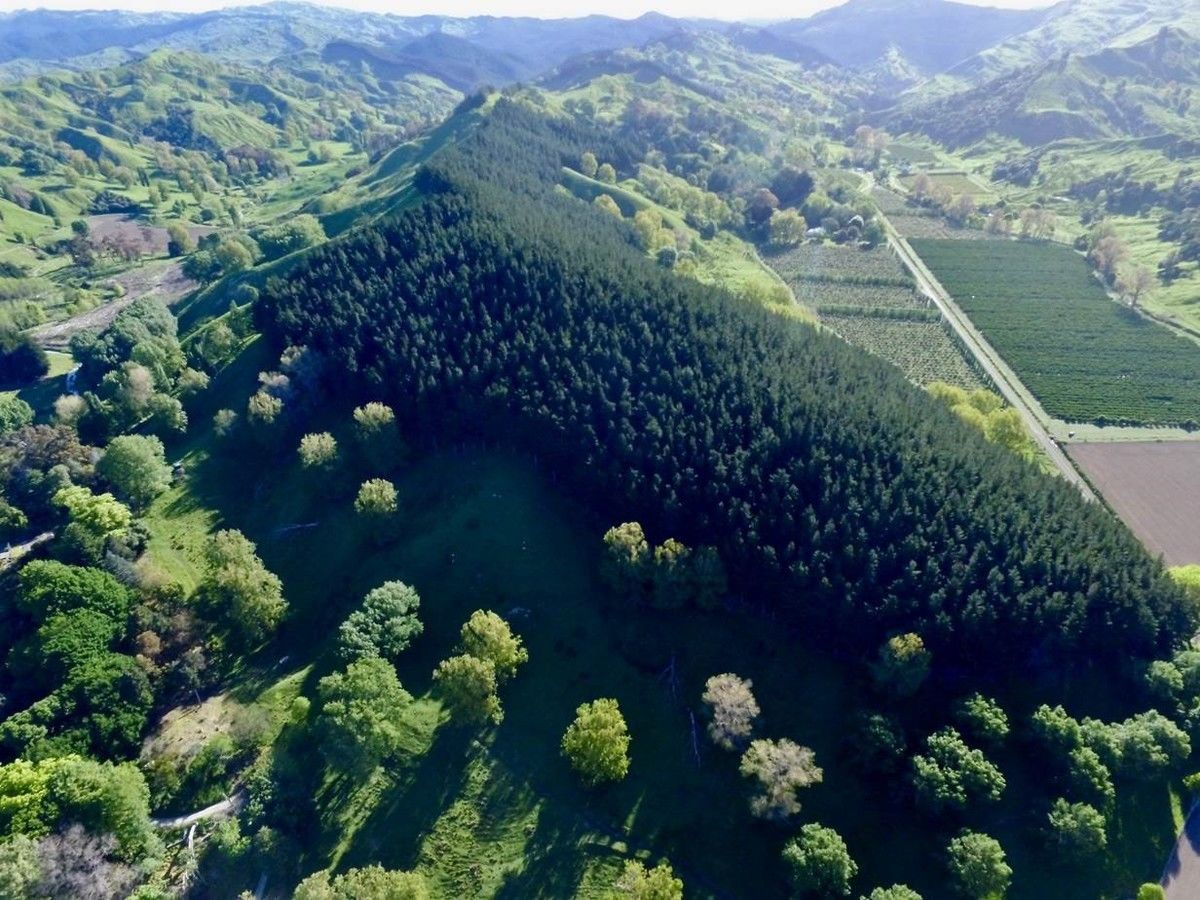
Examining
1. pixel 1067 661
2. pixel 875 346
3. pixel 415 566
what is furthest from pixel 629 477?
pixel 875 346

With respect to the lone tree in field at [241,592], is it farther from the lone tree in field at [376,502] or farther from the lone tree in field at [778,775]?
the lone tree in field at [778,775]

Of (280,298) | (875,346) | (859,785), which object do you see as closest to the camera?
(859,785)

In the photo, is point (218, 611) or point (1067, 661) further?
point (218, 611)

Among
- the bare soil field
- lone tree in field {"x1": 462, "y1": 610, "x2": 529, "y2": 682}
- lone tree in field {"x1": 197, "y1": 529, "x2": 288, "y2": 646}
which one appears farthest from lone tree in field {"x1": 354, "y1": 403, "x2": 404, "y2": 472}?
the bare soil field

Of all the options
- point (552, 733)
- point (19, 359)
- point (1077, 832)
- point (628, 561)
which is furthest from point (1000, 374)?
point (19, 359)

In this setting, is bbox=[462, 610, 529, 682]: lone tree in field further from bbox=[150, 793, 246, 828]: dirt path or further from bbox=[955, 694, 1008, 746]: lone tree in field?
bbox=[955, 694, 1008, 746]: lone tree in field

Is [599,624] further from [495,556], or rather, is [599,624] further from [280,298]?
[280,298]

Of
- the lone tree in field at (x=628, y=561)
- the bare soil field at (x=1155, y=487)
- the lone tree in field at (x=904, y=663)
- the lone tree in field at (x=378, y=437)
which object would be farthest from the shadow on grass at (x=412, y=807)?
the bare soil field at (x=1155, y=487)

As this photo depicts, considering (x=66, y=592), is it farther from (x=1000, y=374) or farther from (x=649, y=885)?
(x=1000, y=374)
